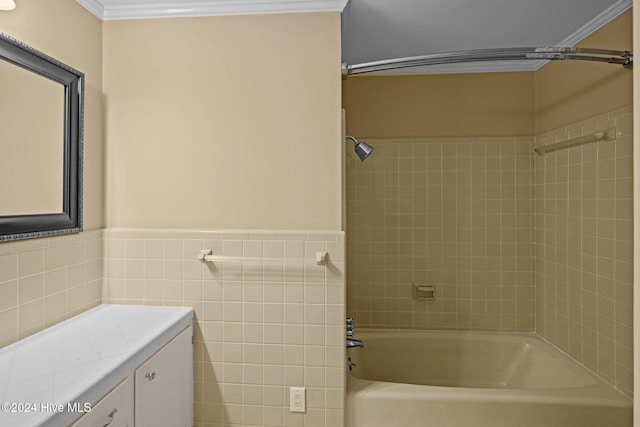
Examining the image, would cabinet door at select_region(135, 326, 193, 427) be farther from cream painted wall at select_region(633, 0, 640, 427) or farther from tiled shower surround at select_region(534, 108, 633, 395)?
tiled shower surround at select_region(534, 108, 633, 395)

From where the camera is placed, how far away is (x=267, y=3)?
1.94 metres

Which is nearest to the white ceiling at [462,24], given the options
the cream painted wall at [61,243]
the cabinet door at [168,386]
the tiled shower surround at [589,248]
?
the tiled shower surround at [589,248]

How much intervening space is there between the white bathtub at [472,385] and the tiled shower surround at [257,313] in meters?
0.27

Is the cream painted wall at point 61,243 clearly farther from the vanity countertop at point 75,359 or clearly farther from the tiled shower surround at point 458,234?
the tiled shower surround at point 458,234

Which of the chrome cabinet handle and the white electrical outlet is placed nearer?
the chrome cabinet handle

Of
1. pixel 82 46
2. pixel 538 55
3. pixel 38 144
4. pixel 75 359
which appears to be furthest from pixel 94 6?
pixel 538 55

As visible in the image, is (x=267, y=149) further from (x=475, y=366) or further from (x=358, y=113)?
(x=475, y=366)

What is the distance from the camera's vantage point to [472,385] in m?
2.69

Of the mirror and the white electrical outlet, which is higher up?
the mirror

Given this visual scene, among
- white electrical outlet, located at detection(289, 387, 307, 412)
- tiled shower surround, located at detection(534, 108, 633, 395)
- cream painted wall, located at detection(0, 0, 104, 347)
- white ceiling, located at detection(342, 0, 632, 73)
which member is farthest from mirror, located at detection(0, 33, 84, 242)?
tiled shower surround, located at detection(534, 108, 633, 395)

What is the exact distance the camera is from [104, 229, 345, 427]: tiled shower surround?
6.29ft

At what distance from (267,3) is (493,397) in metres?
2.19

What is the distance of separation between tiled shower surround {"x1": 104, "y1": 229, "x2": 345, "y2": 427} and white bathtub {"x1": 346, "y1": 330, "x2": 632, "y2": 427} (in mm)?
266

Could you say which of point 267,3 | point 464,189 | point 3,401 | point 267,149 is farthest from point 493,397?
point 267,3
